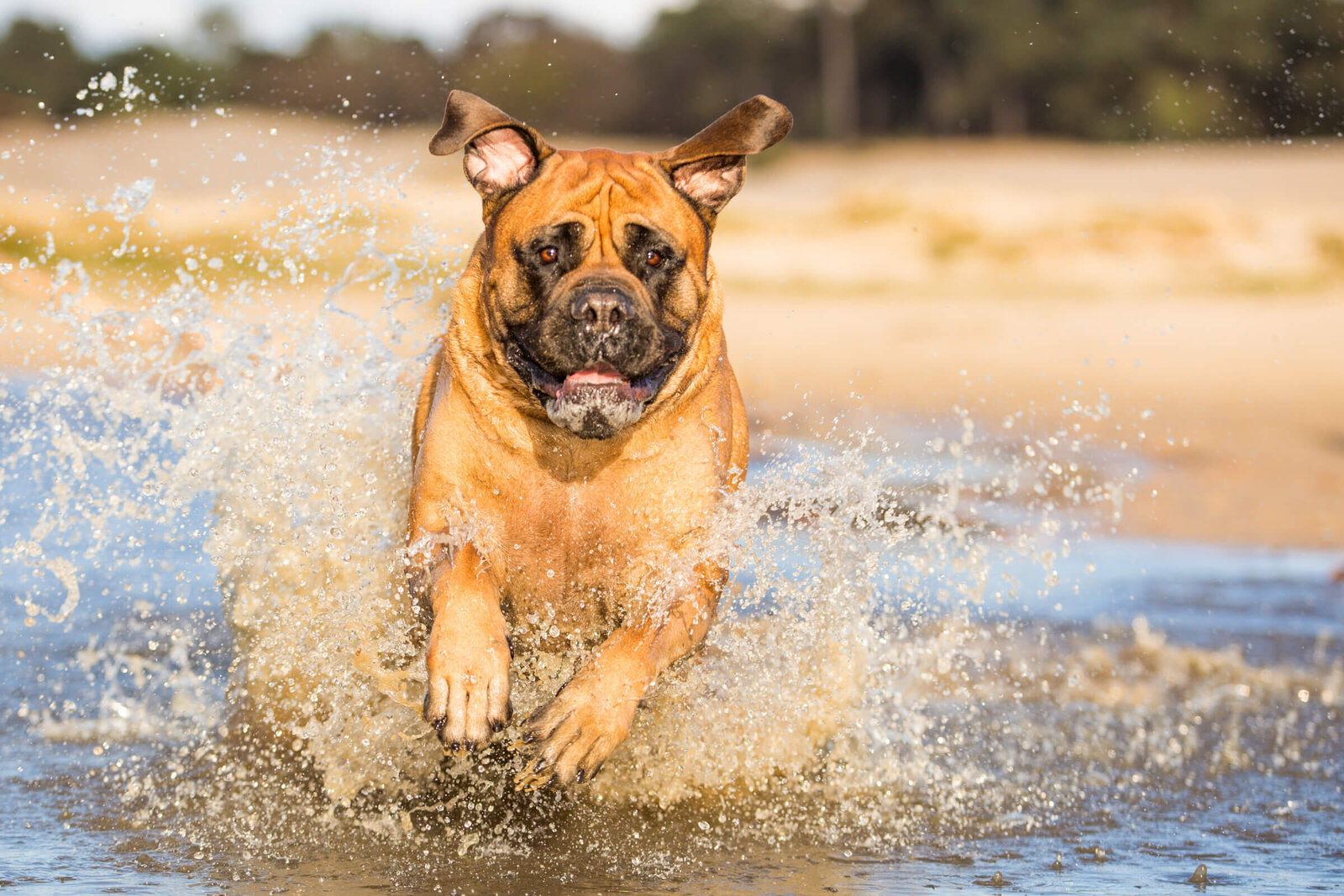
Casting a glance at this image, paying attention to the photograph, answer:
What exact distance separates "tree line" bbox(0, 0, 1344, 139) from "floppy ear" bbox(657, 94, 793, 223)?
22.4m

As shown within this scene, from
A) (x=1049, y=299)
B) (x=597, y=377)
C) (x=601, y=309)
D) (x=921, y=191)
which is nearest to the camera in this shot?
(x=601, y=309)

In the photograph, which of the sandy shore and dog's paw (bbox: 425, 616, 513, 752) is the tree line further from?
dog's paw (bbox: 425, 616, 513, 752)

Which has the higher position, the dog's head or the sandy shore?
the sandy shore

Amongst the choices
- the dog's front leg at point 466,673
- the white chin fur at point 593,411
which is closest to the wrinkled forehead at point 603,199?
the white chin fur at point 593,411

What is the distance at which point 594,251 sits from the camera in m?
3.83

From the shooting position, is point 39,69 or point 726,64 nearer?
point 726,64

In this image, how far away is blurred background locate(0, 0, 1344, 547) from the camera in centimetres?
1072

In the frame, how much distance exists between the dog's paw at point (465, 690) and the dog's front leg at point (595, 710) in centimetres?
9

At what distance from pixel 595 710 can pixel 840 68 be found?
36.5m

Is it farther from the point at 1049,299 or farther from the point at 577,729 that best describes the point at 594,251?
the point at 1049,299

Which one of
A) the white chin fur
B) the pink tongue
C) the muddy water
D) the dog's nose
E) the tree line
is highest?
the tree line

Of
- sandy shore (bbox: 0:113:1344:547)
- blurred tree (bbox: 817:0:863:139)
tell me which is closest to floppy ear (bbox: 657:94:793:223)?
sandy shore (bbox: 0:113:1344:547)

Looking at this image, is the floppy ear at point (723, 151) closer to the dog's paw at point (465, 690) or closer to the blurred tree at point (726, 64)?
the dog's paw at point (465, 690)

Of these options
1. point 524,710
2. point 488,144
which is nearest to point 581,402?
point 488,144
